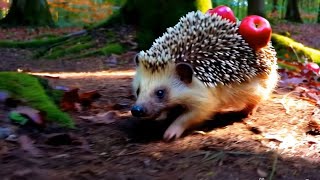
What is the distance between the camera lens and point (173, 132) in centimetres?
408

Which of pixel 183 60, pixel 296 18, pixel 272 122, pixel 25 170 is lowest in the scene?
pixel 296 18

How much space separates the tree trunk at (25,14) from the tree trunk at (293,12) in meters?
17.8

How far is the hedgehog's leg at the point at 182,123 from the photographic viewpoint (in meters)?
4.07

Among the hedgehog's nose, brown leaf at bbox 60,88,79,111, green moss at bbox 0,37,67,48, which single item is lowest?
green moss at bbox 0,37,67,48

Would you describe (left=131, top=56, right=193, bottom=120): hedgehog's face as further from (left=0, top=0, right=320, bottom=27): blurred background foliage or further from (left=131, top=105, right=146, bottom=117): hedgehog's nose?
(left=0, top=0, right=320, bottom=27): blurred background foliage

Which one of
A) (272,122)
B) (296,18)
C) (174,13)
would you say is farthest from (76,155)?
(296,18)

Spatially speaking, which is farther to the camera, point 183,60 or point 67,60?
point 67,60

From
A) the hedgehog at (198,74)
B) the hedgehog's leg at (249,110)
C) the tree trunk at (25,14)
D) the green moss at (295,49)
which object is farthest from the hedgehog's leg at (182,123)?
the tree trunk at (25,14)

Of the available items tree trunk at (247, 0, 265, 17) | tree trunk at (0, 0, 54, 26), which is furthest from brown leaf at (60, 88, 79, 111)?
tree trunk at (0, 0, 54, 26)

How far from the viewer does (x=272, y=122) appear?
4707 mm

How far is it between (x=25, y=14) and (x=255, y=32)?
20.1 metres

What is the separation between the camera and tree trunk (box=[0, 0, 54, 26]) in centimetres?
2267

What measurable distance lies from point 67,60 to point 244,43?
22.0 feet

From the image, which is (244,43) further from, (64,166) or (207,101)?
(64,166)
